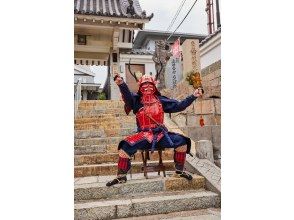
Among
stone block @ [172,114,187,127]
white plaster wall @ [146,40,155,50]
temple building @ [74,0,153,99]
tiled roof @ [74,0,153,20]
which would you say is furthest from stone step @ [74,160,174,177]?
white plaster wall @ [146,40,155,50]

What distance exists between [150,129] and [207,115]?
1.76 metres

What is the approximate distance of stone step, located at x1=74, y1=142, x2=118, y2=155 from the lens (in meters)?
3.84

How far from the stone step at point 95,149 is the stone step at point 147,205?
1.32 meters

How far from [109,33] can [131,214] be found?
21.3 feet

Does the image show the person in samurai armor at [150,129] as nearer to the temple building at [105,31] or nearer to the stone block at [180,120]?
the stone block at [180,120]

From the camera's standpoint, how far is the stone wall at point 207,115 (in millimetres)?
3969

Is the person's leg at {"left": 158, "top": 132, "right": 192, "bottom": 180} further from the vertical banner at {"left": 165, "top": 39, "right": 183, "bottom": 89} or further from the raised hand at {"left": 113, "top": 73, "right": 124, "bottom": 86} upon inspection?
the vertical banner at {"left": 165, "top": 39, "right": 183, "bottom": 89}

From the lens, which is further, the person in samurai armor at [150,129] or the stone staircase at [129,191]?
the person in samurai armor at [150,129]

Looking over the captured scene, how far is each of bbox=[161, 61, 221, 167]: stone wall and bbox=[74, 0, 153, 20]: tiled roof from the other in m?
3.26

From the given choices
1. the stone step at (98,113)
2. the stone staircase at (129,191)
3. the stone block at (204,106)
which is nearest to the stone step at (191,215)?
the stone staircase at (129,191)

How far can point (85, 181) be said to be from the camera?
298cm

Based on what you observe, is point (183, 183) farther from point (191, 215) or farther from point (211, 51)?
point (211, 51)

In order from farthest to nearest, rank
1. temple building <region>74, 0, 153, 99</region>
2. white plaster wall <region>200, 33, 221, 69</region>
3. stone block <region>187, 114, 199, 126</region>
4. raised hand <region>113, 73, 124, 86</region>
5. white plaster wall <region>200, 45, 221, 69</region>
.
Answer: temple building <region>74, 0, 153, 99</region>, white plaster wall <region>200, 45, 221, 69</region>, white plaster wall <region>200, 33, 221, 69</region>, stone block <region>187, 114, 199, 126</region>, raised hand <region>113, 73, 124, 86</region>
